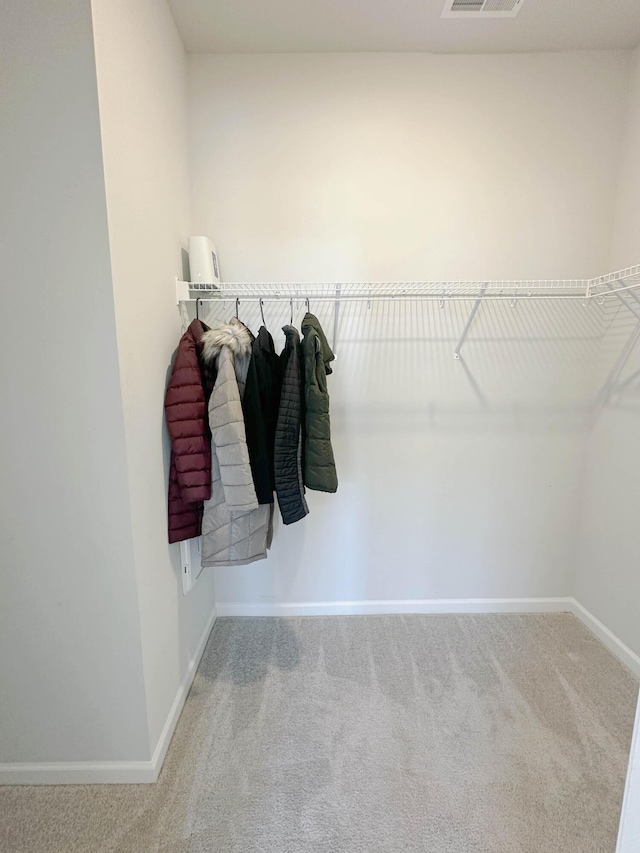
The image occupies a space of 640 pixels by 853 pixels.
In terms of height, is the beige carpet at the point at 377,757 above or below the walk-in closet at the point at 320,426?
below

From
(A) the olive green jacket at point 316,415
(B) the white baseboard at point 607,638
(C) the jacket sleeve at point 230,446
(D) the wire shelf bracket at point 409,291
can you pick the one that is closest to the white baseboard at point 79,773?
(C) the jacket sleeve at point 230,446

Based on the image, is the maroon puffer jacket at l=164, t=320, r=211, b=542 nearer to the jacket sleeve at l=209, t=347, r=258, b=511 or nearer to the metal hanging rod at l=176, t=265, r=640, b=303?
the jacket sleeve at l=209, t=347, r=258, b=511

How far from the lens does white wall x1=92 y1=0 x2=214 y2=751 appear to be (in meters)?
1.11

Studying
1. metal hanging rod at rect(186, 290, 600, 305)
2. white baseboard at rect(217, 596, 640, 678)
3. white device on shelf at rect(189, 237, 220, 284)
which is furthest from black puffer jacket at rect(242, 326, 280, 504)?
white baseboard at rect(217, 596, 640, 678)

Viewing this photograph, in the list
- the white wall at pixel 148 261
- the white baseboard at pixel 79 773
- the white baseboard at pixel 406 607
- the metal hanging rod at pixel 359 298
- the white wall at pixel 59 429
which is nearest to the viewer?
the white wall at pixel 59 429

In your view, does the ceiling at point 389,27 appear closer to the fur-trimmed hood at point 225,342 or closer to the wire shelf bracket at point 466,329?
the wire shelf bracket at point 466,329

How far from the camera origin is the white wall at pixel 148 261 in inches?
43.9

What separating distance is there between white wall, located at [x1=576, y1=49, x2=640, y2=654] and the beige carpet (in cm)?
27

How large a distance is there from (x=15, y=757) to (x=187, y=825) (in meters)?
0.67

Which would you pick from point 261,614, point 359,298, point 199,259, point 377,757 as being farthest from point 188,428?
point 377,757

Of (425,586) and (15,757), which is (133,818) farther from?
(425,586)

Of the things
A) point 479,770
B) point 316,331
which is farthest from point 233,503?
point 479,770

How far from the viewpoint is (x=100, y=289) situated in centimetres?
107

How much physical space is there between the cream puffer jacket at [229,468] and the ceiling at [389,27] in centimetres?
128
